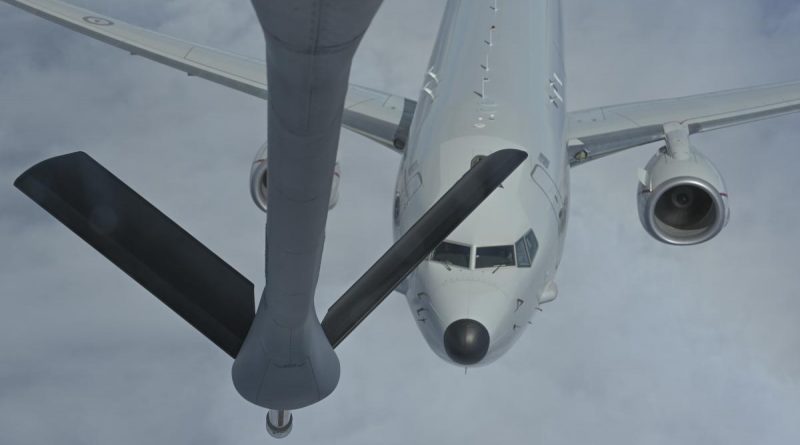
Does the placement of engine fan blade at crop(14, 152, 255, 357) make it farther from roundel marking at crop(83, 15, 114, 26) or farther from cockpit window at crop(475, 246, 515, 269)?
roundel marking at crop(83, 15, 114, 26)

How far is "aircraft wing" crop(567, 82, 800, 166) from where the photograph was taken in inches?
1242

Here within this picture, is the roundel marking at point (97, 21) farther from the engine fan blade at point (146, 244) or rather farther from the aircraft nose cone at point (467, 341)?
the engine fan blade at point (146, 244)

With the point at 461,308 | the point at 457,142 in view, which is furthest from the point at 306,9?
the point at 457,142

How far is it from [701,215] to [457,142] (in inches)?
313

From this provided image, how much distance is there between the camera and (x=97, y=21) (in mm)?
33875

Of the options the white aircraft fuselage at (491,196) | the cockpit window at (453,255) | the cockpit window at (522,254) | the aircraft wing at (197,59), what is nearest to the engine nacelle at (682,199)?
the white aircraft fuselage at (491,196)

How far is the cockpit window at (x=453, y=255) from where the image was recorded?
22156 mm

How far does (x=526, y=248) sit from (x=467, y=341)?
316 centimetres

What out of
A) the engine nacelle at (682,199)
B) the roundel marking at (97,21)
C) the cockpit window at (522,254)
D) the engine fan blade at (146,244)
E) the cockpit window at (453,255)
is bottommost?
the engine fan blade at (146,244)

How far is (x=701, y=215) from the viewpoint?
27.9 metres

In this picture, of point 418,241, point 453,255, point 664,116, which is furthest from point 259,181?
point 418,241

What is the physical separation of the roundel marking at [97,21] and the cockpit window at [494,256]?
17820 millimetres

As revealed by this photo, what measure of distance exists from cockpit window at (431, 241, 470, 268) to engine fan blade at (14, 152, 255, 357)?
1050 cm

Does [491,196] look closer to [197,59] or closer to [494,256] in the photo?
[494,256]
